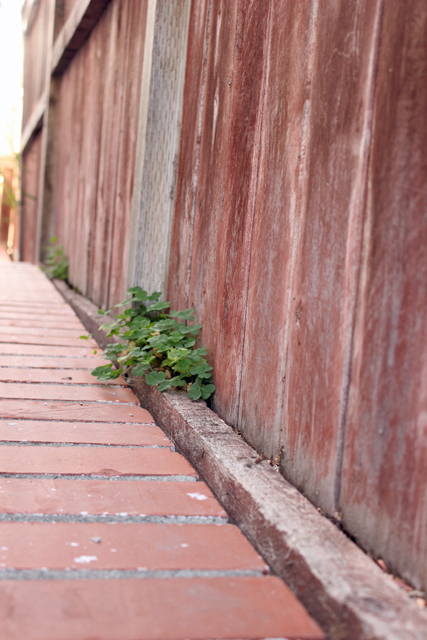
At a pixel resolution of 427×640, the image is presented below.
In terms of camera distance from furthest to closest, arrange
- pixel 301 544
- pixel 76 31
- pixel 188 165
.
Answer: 1. pixel 76 31
2. pixel 188 165
3. pixel 301 544

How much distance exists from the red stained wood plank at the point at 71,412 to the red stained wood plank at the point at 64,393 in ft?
0.18

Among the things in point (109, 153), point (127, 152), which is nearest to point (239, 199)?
point (127, 152)

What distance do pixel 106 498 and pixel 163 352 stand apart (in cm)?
72

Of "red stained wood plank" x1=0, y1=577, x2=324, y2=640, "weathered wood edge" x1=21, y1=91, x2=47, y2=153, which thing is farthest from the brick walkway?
"weathered wood edge" x1=21, y1=91, x2=47, y2=153

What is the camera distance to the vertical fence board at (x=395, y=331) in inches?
30.7

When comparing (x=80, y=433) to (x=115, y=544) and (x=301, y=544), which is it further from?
(x=301, y=544)

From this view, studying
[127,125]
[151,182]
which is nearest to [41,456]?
[151,182]

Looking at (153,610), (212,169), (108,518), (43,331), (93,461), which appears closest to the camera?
(153,610)

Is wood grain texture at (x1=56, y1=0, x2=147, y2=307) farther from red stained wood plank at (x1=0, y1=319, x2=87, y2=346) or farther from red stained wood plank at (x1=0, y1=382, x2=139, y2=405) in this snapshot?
red stained wood plank at (x1=0, y1=382, x2=139, y2=405)

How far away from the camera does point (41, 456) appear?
4.08 feet

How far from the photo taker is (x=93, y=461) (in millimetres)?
1238

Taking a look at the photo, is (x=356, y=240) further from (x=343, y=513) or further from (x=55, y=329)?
(x=55, y=329)

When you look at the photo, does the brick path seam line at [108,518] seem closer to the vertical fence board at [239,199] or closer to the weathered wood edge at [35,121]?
the vertical fence board at [239,199]

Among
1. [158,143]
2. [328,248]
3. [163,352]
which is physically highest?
[158,143]
